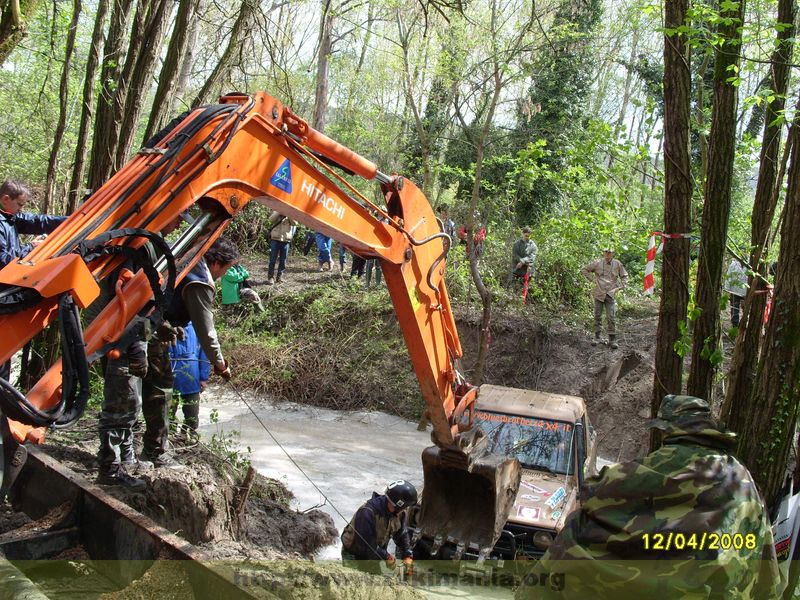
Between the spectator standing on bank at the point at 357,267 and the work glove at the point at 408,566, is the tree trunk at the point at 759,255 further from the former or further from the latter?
the spectator standing on bank at the point at 357,267

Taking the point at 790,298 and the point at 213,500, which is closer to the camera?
the point at 790,298

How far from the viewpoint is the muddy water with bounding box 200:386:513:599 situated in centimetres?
762

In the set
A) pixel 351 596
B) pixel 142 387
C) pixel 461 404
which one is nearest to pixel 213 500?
pixel 142 387

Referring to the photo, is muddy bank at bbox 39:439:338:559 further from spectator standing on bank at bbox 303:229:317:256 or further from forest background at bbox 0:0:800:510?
spectator standing on bank at bbox 303:229:317:256

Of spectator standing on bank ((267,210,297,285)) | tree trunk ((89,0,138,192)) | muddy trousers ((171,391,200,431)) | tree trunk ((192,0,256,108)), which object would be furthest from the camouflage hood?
spectator standing on bank ((267,210,297,285))

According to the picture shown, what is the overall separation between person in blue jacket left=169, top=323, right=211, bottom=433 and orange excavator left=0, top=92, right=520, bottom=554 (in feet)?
6.36

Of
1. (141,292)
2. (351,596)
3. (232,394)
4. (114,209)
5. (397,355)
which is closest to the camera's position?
(114,209)

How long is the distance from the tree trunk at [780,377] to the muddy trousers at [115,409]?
4.29 metres

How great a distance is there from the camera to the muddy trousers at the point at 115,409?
516 centimetres

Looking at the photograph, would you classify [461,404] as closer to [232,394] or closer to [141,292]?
[141,292]

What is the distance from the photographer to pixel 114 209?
3.20 m

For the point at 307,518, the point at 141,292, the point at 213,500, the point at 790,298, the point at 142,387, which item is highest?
the point at 790,298

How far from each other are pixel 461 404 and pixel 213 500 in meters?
2.04

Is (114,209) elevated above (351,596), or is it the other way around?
(114,209)
